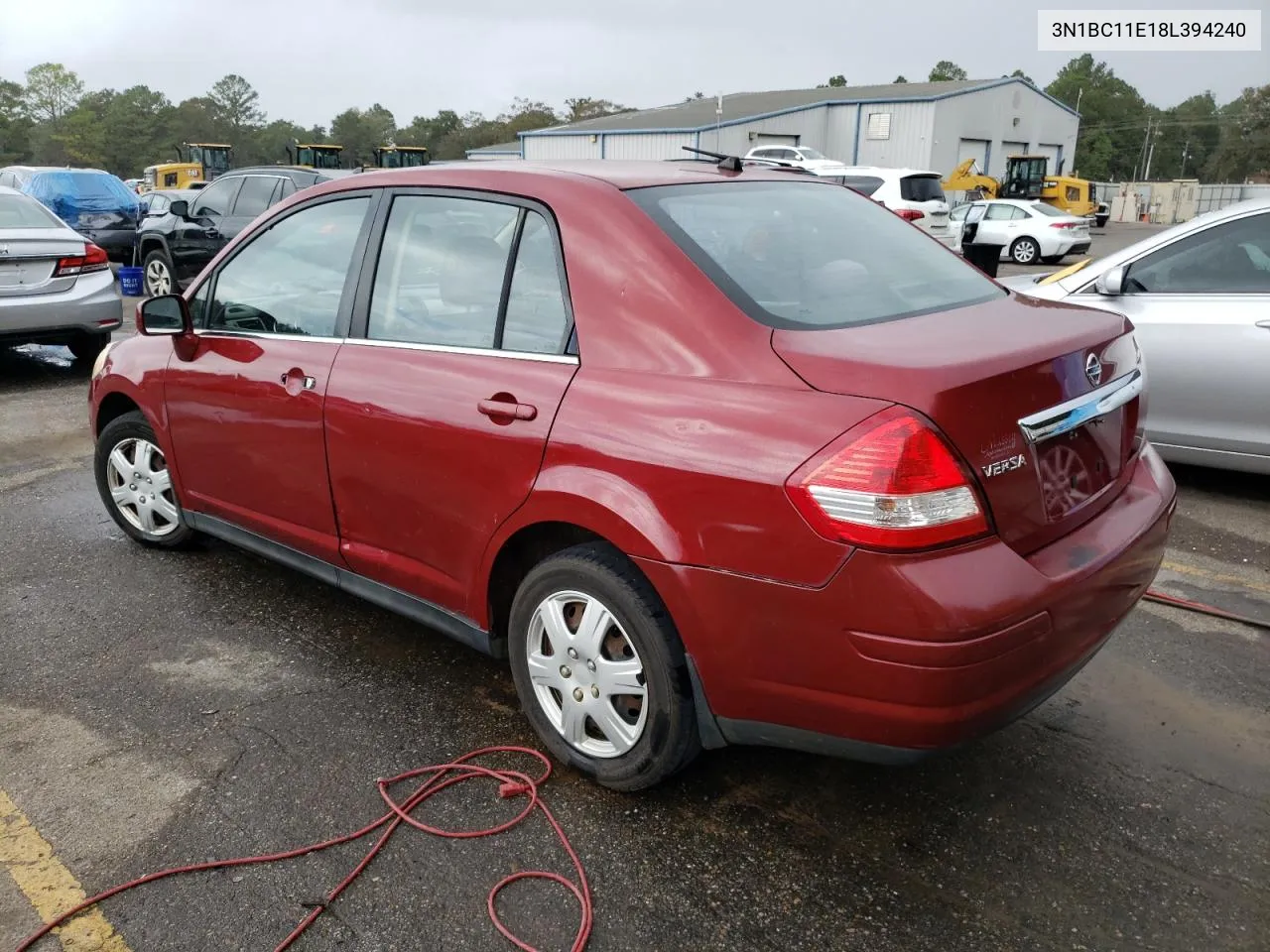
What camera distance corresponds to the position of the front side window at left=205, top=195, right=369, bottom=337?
3488 millimetres

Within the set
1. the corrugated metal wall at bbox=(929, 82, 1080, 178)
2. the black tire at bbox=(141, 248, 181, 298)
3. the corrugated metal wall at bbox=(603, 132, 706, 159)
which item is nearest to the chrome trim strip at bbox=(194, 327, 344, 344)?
the black tire at bbox=(141, 248, 181, 298)

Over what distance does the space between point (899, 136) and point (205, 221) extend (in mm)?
37535

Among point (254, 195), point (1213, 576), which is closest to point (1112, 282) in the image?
point (1213, 576)

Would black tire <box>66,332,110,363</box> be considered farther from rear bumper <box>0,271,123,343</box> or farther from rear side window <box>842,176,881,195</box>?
rear side window <box>842,176,881,195</box>

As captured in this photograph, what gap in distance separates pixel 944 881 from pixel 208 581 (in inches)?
129

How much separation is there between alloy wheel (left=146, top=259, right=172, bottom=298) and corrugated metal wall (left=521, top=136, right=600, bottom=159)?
1250 inches

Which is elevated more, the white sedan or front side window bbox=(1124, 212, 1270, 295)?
front side window bbox=(1124, 212, 1270, 295)

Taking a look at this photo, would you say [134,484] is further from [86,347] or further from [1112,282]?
[86,347]

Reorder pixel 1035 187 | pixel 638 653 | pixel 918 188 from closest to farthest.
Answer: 1. pixel 638 653
2. pixel 918 188
3. pixel 1035 187

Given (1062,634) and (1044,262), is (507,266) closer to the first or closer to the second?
(1062,634)

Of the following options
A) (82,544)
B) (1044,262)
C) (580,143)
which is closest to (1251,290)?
(82,544)

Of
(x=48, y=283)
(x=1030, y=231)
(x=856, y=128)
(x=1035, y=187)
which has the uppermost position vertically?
(x=856, y=128)

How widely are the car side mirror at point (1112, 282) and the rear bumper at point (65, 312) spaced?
7.60 meters

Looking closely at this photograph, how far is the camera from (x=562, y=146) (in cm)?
4756
